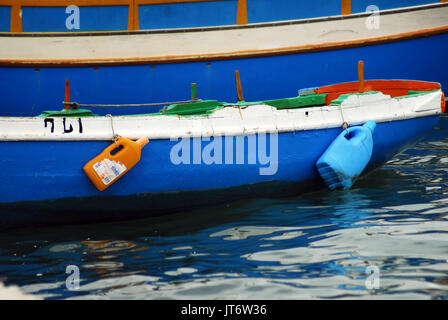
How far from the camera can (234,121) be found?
6.18 m

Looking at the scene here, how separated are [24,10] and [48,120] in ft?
16.8

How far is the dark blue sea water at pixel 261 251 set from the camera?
4176 mm

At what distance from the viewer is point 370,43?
991 centimetres

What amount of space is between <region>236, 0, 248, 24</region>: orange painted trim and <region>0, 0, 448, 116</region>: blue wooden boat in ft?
0.06

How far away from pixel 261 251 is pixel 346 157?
194 cm

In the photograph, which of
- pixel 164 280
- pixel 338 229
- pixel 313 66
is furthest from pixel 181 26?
pixel 164 280

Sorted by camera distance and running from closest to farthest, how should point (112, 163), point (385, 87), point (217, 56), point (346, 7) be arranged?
point (112, 163) < point (385, 87) < point (217, 56) < point (346, 7)
